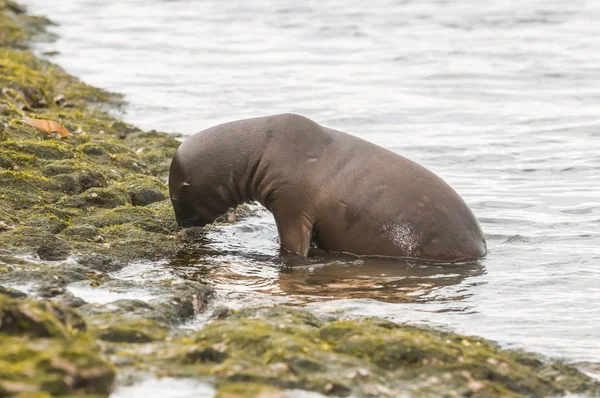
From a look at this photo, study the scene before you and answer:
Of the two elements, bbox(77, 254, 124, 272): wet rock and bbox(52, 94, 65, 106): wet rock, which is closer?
bbox(77, 254, 124, 272): wet rock

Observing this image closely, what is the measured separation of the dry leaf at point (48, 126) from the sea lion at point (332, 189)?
257 centimetres

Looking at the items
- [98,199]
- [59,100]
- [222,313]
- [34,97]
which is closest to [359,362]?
[222,313]

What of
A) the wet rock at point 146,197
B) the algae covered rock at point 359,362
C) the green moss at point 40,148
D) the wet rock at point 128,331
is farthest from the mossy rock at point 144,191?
the wet rock at point 128,331

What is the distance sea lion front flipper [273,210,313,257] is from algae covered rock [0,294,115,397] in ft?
15.1

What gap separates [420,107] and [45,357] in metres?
14.4

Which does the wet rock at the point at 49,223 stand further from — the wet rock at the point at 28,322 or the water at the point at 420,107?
the wet rock at the point at 28,322

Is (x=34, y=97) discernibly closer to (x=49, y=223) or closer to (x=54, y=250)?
(x=49, y=223)

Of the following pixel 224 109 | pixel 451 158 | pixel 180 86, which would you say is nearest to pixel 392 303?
pixel 451 158

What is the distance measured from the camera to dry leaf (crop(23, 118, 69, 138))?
38.9 ft

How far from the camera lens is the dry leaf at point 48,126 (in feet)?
38.9

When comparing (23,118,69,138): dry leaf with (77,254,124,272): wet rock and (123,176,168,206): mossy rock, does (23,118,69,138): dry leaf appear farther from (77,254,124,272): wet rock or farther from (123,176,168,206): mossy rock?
(77,254,124,272): wet rock

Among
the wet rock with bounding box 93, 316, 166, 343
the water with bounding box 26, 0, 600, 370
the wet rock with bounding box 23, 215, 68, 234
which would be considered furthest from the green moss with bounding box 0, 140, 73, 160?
the wet rock with bounding box 93, 316, 166, 343

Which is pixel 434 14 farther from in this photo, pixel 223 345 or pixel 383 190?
pixel 223 345

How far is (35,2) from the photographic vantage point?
3300cm
